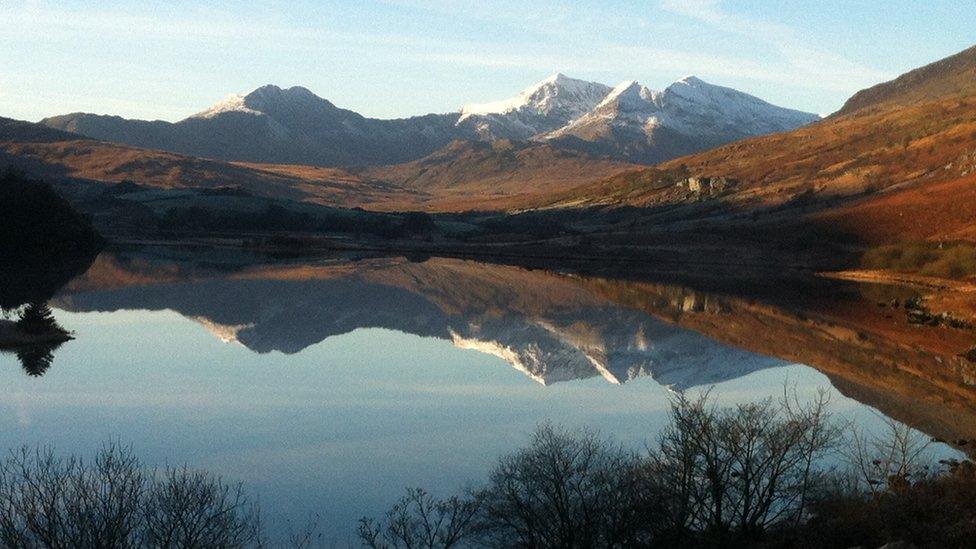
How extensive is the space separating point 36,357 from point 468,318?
1134 inches

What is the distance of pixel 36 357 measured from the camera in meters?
42.6

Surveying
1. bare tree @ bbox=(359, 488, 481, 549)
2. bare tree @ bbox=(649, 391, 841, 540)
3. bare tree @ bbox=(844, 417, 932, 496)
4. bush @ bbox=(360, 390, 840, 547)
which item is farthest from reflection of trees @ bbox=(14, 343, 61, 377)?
bare tree @ bbox=(844, 417, 932, 496)

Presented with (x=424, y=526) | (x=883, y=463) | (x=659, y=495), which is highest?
(x=659, y=495)

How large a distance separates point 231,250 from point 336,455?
109528mm

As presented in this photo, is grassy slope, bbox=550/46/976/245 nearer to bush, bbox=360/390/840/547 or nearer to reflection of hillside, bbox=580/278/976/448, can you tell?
reflection of hillside, bbox=580/278/976/448

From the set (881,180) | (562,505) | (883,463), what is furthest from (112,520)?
(881,180)

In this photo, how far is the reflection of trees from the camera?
39.4 meters

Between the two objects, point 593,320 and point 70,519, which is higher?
point 70,519

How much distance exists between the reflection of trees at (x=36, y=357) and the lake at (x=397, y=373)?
261mm

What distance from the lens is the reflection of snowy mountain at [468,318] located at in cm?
4738

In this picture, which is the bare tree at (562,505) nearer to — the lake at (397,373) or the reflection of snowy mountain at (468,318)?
the lake at (397,373)

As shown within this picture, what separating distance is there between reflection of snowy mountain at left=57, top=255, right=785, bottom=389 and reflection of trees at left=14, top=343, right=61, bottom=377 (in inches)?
363

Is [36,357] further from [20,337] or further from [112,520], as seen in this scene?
[112,520]

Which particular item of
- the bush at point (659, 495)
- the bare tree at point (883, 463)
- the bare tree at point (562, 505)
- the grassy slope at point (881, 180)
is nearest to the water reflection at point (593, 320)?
the bare tree at point (883, 463)
